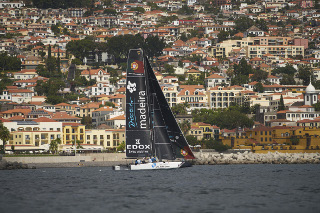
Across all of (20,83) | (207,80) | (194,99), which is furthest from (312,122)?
(20,83)

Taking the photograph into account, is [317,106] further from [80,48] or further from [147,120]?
[147,120]

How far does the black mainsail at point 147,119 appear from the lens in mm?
57031

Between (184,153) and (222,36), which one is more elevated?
(222,36)

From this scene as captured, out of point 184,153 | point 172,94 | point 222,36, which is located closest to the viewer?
point 184,153

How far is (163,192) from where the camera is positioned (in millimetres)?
46844

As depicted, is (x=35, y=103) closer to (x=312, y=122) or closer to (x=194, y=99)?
(x=194, y=99)

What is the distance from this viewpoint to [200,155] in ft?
280

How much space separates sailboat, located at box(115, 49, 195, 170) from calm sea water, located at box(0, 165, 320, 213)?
178 cm

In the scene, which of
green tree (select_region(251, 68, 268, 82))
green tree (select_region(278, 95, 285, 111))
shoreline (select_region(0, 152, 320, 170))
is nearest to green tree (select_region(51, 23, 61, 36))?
green tree (select_region(251, 68, 268, 82))

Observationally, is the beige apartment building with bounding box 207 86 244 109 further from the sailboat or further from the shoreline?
the sailboat

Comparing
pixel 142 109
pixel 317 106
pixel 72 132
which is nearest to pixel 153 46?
pixel 317 106

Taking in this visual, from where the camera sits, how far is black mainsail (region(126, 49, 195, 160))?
57.0m

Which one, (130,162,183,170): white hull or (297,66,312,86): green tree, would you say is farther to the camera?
(297,66,312,86): green tree

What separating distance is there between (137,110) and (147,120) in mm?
1025
